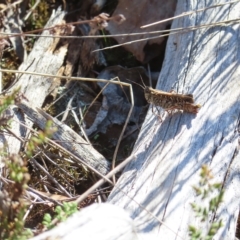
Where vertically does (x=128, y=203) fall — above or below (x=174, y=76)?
below

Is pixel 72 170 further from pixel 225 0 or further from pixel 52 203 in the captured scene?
pixel 225 0

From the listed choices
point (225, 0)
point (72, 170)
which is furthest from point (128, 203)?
point (225, 0)

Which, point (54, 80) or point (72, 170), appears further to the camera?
point (54, 80)

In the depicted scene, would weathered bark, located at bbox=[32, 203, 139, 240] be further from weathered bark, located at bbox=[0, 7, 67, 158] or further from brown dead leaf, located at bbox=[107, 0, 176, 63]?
brown dead leaf, located at bbox=[107, 0, 176, 63]

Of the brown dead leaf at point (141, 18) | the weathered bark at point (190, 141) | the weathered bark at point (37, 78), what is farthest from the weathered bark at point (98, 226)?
the brown dead leaf at point (141, 18)

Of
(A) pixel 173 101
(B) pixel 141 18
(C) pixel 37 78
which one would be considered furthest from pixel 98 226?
(B) pixel 141 18

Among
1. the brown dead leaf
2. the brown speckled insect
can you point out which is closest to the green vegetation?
the brown speckled insect
